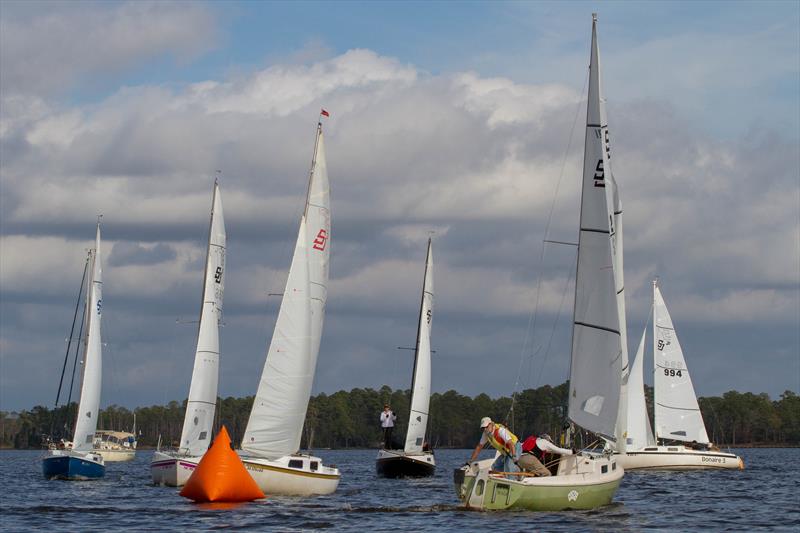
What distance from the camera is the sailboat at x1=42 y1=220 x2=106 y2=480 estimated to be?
58625mm

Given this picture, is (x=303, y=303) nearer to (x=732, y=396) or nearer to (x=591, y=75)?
(x=591, y=75)

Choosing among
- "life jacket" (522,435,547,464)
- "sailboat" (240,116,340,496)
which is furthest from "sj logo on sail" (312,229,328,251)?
"life jacket" (522,435,547,464)

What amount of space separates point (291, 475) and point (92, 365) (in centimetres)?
2391

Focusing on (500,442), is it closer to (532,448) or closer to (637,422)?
(532,448)

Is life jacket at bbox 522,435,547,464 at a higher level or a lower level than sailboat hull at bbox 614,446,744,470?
lower

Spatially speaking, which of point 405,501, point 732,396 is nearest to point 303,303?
point 405,501

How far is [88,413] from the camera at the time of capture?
6131cm

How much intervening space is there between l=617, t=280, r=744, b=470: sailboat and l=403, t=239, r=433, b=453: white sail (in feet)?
35.1

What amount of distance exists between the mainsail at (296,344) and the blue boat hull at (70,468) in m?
17.6

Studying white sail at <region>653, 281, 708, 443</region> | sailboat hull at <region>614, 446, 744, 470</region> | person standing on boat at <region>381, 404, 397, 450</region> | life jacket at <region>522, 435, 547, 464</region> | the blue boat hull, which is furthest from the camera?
white sail at <region>653, 281, 708, 443</region>

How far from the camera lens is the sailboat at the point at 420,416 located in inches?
2340

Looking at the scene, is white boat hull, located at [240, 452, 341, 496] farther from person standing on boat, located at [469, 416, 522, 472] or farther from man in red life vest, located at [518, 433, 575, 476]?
man in red life vest, located at [518, 433, 575, 476]

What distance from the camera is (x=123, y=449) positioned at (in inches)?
4186

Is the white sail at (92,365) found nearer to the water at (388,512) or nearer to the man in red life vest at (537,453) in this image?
Result: the water at (388,512)
